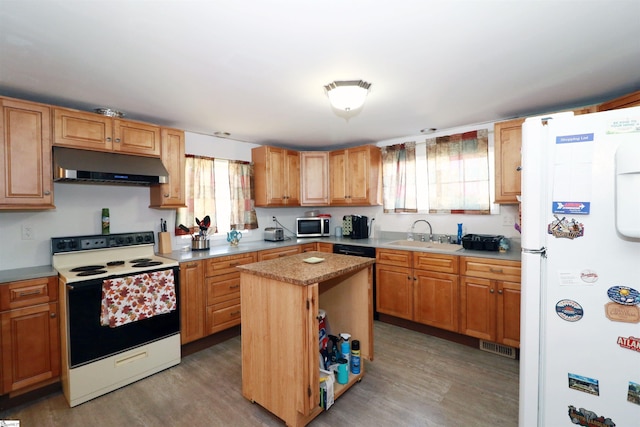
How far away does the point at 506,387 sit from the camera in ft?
7.10

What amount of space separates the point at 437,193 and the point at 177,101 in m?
3.04

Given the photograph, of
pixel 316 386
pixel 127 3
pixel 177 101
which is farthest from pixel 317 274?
pixel 177 101

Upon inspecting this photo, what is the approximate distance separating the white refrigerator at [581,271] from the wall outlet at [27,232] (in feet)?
11.8

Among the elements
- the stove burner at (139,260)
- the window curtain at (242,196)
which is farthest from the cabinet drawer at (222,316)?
the window curtain at (242,196)

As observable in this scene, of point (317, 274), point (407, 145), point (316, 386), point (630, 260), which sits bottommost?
point (316, 386)

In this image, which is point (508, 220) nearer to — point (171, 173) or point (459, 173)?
point (459, 173)

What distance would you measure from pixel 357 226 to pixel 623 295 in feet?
9.61

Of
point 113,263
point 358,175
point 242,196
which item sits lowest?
point 113,263

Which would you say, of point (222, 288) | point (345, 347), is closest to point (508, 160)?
point (345, 347)

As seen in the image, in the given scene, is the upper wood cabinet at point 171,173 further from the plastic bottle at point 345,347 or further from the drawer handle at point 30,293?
the plastic bottle at point 345,347

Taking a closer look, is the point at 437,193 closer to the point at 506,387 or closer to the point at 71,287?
the point at 506,387

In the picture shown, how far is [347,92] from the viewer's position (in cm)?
211

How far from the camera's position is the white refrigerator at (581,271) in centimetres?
115

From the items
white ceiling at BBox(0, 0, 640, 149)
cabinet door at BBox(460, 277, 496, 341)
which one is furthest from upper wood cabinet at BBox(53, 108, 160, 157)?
cabinet door at BBox(460, 277, 496, 341)
